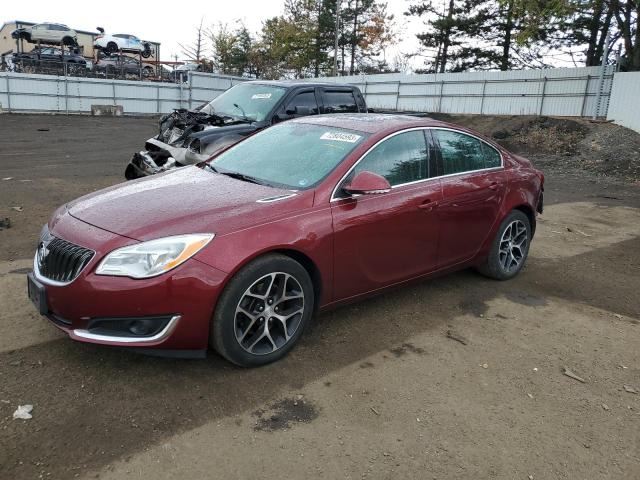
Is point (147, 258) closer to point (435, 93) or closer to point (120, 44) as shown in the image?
point (435, 93)

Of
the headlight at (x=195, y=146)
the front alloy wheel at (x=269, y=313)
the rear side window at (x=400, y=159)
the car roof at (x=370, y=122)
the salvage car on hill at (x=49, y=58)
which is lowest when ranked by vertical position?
the front alloy wheel at (x=269, y=313)

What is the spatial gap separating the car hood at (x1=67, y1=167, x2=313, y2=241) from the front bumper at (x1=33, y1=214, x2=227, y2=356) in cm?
19

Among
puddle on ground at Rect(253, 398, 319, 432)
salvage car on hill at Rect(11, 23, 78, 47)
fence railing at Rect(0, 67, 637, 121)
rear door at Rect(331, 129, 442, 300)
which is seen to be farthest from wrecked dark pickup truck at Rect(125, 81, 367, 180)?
salvage car on hill at Rect(11, 23, 78, 47)

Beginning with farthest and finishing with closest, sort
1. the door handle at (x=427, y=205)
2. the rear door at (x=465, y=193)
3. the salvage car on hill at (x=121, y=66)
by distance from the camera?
the salvage car on hill at (x=121, y=66), the rear door at (x=465, y=193), the door handle at (x=427, y=205)

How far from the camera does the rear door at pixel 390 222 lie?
3.82 m

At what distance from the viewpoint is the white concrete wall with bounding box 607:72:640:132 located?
17797mm

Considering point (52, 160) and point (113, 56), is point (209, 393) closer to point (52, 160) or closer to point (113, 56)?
point (52, 160)

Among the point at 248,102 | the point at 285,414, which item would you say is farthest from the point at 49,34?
the point at 285,414

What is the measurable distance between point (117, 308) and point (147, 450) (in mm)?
797

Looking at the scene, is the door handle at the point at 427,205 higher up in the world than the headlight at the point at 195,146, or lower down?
lower down

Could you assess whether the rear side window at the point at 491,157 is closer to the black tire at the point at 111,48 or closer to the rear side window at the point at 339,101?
→ the rear side window at the point at 339,101

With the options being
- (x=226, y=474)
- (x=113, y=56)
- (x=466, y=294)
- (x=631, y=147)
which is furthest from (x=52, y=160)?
(x=113, y=56)

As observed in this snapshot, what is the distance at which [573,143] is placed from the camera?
18.6 m

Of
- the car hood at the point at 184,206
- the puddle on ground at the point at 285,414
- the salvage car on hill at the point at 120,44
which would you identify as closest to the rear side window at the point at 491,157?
the car hood at the point at 184,206
